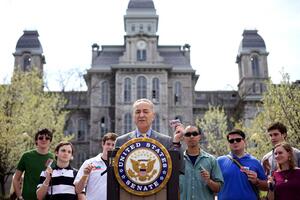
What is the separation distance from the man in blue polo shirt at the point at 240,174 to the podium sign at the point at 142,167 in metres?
2.30

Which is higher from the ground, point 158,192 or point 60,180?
point 60,180

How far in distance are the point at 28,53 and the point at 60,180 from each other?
124ft

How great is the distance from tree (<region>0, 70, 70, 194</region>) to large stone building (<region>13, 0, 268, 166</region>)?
11.2 meters

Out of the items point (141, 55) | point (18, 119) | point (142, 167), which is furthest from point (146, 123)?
point (141, 55)

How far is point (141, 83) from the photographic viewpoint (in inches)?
1449

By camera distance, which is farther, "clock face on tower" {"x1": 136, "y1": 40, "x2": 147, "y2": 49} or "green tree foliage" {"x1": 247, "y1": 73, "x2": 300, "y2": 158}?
"clock face on tower" {"x1": 136, "y1": 40, "x2": 147, "y2": 49}

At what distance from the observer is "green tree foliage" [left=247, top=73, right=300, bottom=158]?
1919 cm

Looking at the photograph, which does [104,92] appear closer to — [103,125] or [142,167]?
[103,125]

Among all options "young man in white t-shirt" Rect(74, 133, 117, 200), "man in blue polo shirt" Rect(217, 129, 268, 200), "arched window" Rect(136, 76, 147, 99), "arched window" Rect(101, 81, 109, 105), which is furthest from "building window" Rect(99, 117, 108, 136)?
"man in blue polo shirt" Rect(217, 129, 268, 200)

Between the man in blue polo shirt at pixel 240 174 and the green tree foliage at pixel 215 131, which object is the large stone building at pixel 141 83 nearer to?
the green tree foliage at pixel 215 131

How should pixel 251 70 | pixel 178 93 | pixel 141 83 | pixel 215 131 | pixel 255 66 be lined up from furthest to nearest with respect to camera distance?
pixel 255 66 → pixel 251 70 → pixel 178 93 → pixel 141 83 → pixel 215 131

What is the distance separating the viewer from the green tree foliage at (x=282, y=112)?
63.0 ft

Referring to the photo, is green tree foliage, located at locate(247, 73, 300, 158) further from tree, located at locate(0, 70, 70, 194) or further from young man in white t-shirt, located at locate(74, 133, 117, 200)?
young man in white t-shirt, located at locate(74, 133, 117, 200)

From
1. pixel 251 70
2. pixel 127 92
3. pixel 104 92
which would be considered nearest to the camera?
pixel 127 92
